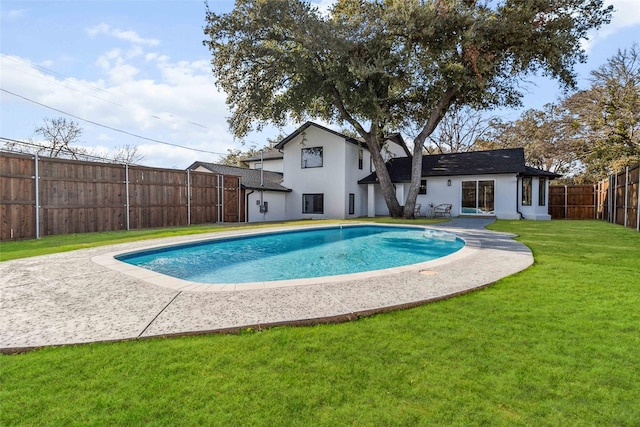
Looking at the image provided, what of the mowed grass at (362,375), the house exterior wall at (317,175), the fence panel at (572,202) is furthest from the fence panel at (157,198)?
the fence panel at (572,202)

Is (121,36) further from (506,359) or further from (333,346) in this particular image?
(506,359)

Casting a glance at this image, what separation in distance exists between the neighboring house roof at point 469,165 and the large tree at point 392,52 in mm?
2661

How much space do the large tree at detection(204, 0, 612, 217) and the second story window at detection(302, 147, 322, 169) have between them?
335cm

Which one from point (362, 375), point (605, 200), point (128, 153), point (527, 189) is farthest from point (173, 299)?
point (128, 153)

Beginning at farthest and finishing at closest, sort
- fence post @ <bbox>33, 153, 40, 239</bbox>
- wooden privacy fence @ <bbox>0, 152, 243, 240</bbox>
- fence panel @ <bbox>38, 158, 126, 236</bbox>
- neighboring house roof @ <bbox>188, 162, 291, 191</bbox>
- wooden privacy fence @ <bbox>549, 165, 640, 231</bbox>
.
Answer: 1. neighboring house roof @ <bbox>188, 162, 291, 191</bbox>
2. wooden privacy fence @ <bbox>549, 165, 640, 231</bbox>
3. fence panel @ <bbox>38, 158, 126, 236</bbox>
4. fence post @ <bbox>33, 153, 40, 239</bbox>
5. wooden privacy fence @ <bbox>0, 152, 243, 240</bbox>

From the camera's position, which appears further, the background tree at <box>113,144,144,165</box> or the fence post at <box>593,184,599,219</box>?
the background tree at <box>113,144,144,165</box>

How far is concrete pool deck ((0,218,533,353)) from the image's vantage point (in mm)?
3064

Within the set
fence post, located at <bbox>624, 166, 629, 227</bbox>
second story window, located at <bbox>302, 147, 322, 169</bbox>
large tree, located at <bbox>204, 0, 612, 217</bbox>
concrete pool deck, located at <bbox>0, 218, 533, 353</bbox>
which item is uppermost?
large tree, located at <bbox>204, 0, 612, 217</bbox>

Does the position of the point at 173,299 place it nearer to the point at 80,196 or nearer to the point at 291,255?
the point at 291,255

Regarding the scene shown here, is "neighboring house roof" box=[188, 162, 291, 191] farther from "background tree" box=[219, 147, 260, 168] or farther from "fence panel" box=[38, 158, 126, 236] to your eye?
"background tree" box=[219, 147, 260, 168]

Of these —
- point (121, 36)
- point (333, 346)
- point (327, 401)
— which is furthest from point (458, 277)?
point (121, 36)

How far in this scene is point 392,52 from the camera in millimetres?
15531

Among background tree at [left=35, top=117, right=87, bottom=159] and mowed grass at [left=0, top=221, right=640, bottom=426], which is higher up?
background tree at [left=35, top=117, right=87, bottom=159]

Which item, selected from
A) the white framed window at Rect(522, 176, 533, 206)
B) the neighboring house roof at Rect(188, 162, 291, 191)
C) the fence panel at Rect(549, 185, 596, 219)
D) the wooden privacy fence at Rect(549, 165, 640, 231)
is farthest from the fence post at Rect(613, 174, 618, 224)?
the neighboring house roof at Rect(188, 162, 291, 191)
